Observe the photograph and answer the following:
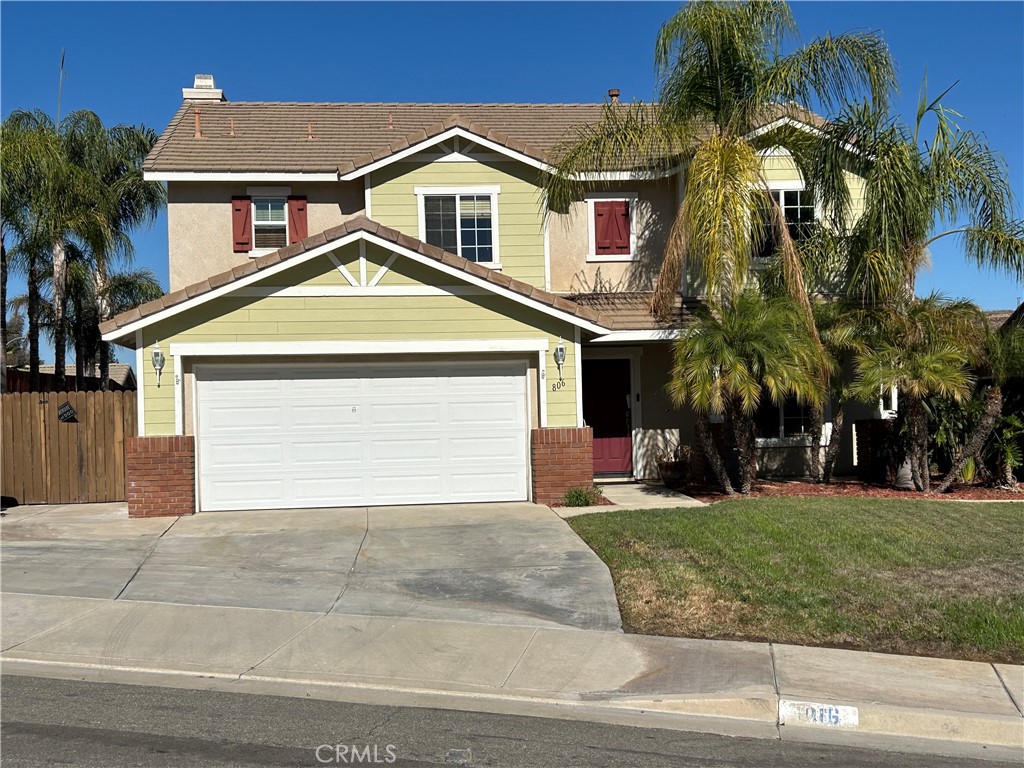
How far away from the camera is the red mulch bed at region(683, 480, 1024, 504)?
13883 millimetres

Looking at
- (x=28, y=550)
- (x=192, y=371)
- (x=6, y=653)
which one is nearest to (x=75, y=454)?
(x=192, y=371)

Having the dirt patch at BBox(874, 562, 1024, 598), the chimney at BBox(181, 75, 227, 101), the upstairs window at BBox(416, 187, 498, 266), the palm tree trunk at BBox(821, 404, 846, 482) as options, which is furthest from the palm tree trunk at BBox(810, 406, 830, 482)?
the chimney at BBox(181, 75, 227, 101)

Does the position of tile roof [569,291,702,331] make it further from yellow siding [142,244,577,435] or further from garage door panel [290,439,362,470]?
garage door panel [290,439,362,470]

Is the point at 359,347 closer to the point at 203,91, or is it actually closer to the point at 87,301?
the point at 203,91

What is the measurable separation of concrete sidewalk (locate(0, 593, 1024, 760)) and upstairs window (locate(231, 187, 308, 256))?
9.62 m

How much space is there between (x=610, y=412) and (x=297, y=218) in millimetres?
6933

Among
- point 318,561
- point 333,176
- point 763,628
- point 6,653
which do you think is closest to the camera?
point 6,653

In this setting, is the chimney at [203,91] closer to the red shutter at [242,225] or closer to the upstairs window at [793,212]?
the red shutter at [242,225]

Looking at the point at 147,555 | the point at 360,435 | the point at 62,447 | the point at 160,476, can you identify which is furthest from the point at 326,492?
the point at 62,447

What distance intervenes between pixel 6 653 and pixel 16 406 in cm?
818

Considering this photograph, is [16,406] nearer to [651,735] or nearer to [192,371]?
[192,371]

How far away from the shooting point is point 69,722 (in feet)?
18.8

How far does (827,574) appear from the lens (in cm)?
906

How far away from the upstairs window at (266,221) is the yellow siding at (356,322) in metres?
3.98
